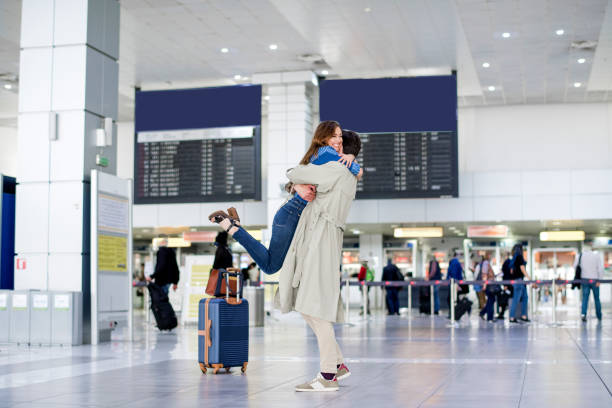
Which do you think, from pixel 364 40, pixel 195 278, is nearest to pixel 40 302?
pixel 195 278

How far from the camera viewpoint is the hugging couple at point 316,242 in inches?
196

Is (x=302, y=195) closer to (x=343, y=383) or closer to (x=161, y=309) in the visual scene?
(x=343, y=383)

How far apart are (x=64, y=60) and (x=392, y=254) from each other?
63.2ft

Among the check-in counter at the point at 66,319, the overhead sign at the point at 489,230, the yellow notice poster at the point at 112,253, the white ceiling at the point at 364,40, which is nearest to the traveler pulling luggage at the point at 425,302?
the overhead sign at the point at 489,230

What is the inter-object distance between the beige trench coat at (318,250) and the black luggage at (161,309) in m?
7.88

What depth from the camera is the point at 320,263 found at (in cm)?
499

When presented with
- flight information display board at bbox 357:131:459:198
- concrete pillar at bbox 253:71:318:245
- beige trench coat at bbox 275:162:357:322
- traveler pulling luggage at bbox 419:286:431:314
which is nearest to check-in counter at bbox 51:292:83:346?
beige trench coat at bbox 275:162:357:322

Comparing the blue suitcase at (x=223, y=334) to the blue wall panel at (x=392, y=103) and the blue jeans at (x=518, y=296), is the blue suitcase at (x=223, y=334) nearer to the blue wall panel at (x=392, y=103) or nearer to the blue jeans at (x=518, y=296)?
the blue jeans at (x=518, y=296)

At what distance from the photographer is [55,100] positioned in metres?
10.6

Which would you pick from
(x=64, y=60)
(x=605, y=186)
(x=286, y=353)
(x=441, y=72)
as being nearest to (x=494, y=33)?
(x=441, y=72)

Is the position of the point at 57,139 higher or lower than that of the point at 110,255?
higher

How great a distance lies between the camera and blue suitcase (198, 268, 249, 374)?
6.16 m

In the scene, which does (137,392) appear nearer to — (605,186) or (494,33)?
(494,33)

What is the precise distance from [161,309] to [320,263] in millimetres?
8167
